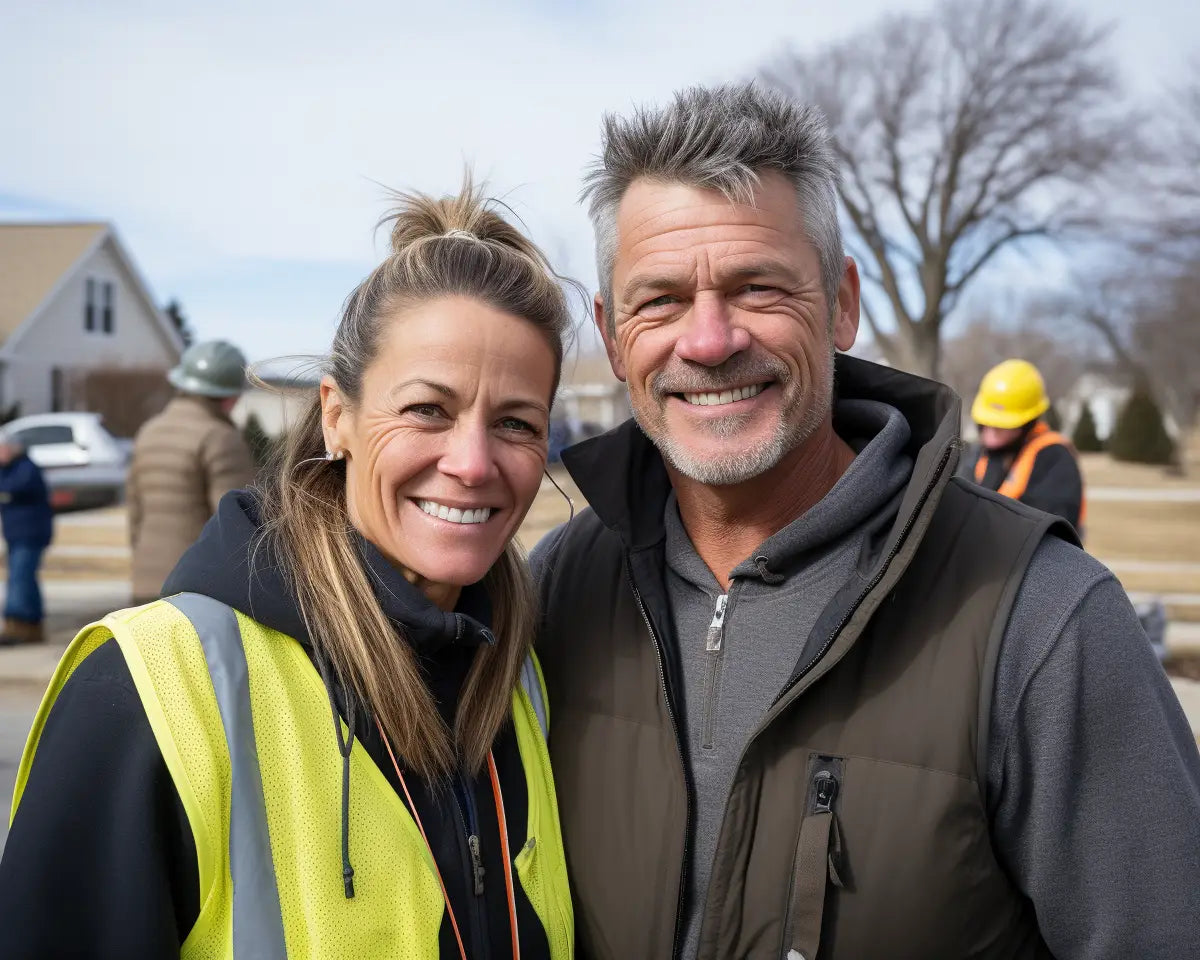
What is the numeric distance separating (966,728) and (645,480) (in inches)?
38.3

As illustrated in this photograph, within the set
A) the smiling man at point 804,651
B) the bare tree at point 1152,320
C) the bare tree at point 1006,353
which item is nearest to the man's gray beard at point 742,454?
the smiling man at point 804,651

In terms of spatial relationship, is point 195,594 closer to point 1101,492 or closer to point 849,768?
point 849,768

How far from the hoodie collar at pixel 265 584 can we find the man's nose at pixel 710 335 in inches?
27.9

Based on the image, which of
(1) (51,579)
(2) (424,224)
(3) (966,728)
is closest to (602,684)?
(3) (966,728)

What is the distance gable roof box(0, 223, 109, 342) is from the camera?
100 feet

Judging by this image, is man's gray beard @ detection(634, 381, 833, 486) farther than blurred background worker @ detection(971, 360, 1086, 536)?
No

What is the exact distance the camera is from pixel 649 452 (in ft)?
8.81

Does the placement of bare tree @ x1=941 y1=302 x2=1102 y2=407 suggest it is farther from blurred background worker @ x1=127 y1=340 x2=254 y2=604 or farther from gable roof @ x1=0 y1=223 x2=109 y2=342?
blurred background worker @ x1=127 y1=340 x2=254 y2=604

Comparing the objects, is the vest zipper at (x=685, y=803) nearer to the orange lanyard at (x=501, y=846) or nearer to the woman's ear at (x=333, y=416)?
the orange lanyard at (x=501, y=846)

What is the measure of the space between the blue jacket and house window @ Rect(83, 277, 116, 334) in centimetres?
2631

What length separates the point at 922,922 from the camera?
1.93m

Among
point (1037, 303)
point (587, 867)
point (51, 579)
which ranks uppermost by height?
point (1037, 303)

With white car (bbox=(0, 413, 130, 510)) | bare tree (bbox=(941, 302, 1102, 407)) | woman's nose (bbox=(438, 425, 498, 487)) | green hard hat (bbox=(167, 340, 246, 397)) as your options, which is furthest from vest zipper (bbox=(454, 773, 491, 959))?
bare tree (bbox=(941, 302, 1102, 407))

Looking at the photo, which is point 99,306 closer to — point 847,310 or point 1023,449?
point 1023,449
